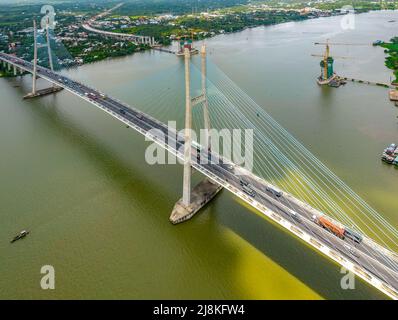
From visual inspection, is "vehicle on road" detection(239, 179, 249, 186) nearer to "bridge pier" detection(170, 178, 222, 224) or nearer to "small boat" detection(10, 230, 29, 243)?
"bridge pier" detection(170, 178, 222, 224)

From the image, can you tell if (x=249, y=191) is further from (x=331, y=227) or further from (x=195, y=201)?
(x=331, y=227)

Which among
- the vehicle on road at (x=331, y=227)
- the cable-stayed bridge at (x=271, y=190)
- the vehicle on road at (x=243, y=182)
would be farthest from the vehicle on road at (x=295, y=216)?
the vehicle on road at (x=243, y=182)

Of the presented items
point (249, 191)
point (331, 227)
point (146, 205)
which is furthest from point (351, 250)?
point (146, 205)

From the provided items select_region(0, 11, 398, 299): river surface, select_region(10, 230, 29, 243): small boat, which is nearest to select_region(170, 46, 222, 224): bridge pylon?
select_region(0, 11, 398, 299): river surface
